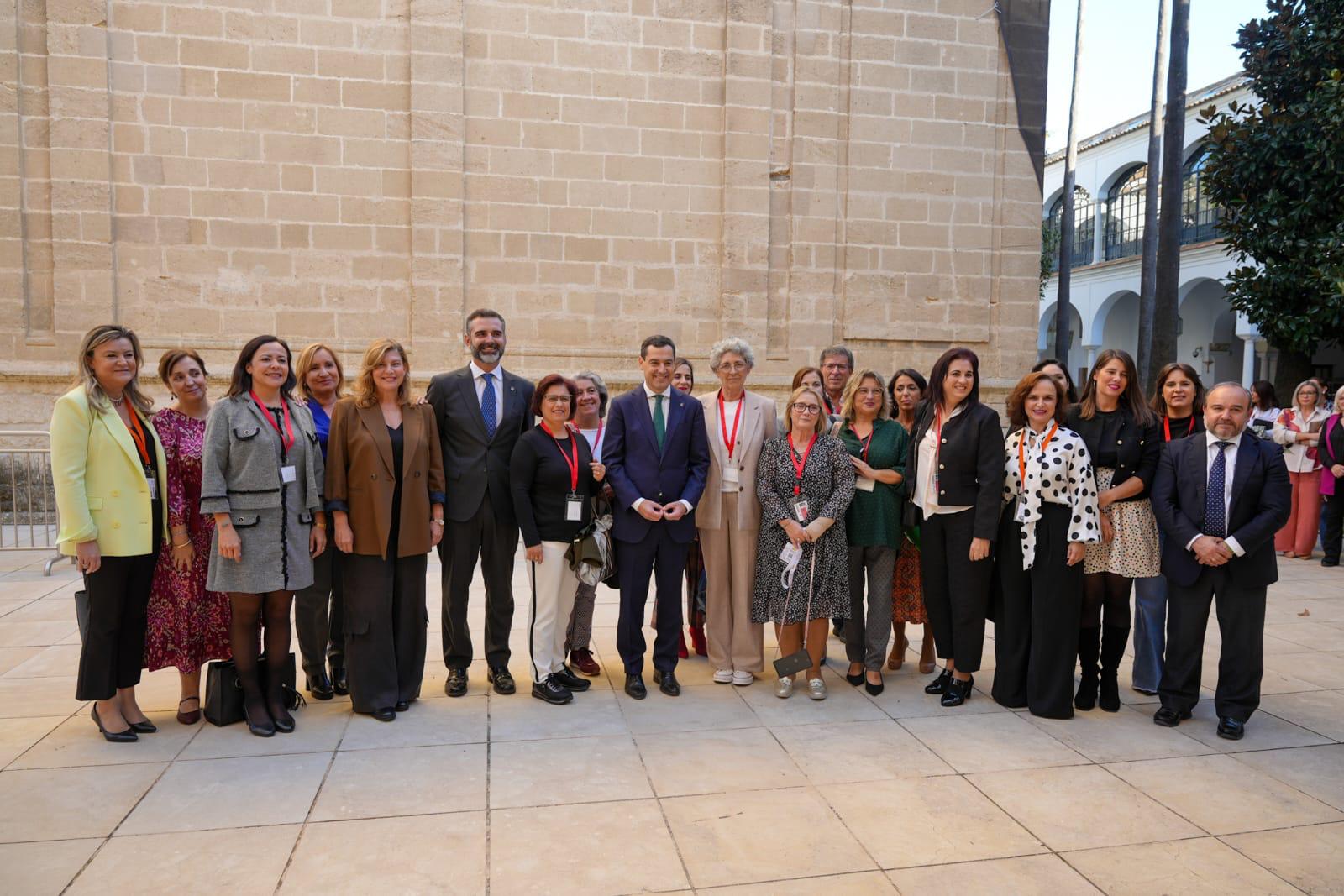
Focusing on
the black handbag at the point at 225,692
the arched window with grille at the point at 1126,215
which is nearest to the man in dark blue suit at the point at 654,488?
the black handbag at the point at 225,692

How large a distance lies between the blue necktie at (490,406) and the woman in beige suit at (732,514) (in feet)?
3.88

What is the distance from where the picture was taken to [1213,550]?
432 cm

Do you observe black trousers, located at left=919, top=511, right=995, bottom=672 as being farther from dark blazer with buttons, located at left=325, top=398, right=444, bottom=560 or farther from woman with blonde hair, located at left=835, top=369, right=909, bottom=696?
dark blazer with buttons, located at left=325, top=398, right=444, bottom=560

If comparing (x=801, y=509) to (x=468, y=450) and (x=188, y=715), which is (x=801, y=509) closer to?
(x=468, y=450)

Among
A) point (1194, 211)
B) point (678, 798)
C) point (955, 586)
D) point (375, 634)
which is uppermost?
point (1194, 211)

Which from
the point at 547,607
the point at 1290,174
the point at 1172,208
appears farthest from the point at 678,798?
the point at 1172,208

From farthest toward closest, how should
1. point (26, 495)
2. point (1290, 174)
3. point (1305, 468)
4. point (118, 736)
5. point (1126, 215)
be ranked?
point (1126, 215) < point (1290, 174) < point (1305, 468) < point (26, 495) < point (118, 736)

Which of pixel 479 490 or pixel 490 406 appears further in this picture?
pixel 490 406

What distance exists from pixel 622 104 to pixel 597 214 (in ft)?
4.14

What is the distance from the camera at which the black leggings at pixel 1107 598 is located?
15.4ft

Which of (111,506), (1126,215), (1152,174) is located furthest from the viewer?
(1126,215)

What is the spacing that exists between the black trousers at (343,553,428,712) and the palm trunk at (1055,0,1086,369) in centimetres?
1812

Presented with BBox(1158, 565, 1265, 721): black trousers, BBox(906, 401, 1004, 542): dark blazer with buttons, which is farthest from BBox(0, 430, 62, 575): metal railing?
BBox(1158, 565, 1265, 721): black trousers

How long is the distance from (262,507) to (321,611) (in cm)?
86
